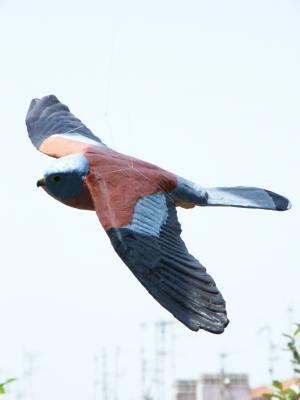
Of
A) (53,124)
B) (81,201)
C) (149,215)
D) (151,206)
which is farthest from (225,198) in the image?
(53,124)

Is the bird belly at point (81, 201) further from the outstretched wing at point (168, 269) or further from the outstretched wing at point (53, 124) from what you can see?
the outstretched wing at point (53, 124)

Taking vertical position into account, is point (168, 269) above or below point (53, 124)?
below

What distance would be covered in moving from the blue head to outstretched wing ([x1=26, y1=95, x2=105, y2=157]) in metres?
1.17

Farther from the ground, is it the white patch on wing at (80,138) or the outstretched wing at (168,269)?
the white patch on wing at (80,138)

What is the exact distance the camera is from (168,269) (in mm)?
11648

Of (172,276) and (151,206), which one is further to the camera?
(151,206)

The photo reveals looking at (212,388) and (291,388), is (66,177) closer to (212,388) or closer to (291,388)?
(291,388)

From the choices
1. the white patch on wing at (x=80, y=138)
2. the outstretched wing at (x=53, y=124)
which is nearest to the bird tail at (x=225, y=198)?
the white patch on wing at (x=80, y=138)

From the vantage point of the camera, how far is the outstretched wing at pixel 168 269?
1134 cm

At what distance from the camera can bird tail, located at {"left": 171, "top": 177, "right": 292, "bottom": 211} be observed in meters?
12.8

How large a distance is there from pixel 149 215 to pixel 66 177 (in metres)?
0.71

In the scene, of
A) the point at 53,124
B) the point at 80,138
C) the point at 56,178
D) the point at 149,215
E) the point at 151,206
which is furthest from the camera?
the point at 53,124

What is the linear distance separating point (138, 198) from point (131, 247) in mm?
652

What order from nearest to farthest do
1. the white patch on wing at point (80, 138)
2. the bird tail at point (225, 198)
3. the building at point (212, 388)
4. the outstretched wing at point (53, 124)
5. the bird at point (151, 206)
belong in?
the bird at point (151, 206) → the bird tail at point (225, 198) → the white patch on wing at point (80, 138) → the outstretched wing at point (53, 124) → the building at point (212, 388)
